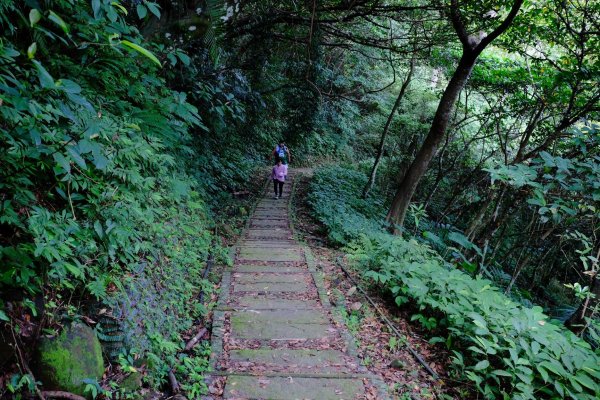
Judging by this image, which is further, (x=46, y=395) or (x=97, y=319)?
(x=97, y=319)

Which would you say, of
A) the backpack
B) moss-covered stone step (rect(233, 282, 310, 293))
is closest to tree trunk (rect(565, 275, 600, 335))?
moss-covered stone step (rect(233, 282, 310, 293))

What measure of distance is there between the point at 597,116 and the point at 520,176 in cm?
591

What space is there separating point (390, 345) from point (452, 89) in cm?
552

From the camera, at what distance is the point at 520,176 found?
403cm

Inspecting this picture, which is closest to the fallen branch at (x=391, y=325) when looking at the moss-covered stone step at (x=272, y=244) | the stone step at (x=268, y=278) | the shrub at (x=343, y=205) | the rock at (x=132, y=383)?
the stone step at (x=268, y=278)

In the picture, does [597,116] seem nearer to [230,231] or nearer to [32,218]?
[230,231]

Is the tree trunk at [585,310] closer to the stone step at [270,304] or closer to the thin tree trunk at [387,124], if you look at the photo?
the stone step at [270,304]

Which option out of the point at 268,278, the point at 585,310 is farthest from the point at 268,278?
the point at 585,310

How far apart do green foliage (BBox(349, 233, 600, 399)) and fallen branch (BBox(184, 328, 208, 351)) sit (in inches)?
92.0

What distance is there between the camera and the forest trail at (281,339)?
3283mm

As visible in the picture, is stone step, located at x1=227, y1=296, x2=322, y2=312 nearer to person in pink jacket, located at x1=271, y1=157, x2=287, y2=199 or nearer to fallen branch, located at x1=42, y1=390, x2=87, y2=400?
fallen branch, located at x1=42, y1=390, x2=87, y2=400

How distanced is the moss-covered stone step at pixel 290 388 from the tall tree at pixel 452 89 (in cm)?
554

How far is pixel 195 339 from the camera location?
386cm

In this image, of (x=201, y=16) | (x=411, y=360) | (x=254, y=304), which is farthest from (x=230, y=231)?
(x=411, y=360)
